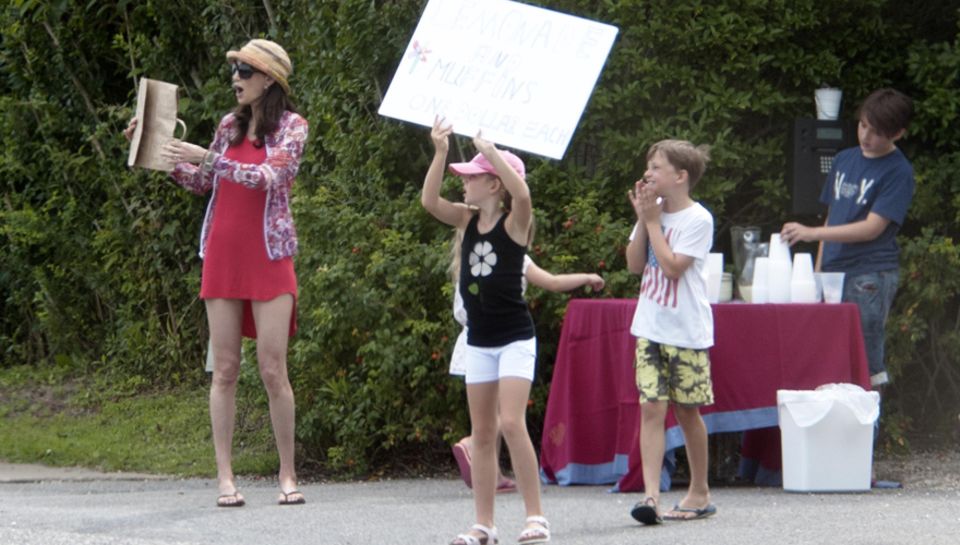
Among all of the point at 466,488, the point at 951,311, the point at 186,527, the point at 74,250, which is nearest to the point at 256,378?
the point at 466,488

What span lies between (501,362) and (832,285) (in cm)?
263

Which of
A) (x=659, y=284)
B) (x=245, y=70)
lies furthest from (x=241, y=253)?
(x=659, y=284)

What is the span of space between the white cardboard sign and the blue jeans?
209cm

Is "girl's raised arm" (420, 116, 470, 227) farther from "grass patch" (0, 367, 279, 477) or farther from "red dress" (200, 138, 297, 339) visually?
"grass patch" (0, 367, 279, 477)

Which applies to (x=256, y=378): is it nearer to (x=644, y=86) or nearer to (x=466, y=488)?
(x=466, y=488)

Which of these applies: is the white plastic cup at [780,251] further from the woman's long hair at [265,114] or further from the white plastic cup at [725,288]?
the woman's long hair at [265,114]

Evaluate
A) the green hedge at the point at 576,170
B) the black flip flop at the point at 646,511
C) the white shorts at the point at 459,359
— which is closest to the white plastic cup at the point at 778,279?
the green hedge at the point at 576,170

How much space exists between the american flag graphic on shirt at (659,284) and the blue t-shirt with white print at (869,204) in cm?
162

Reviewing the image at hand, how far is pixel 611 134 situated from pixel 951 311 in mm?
2313

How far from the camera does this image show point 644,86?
30.5 ft

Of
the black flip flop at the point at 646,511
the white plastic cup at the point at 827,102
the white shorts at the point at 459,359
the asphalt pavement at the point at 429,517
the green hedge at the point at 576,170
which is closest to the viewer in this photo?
the asphalt pavement at the point at 429,517

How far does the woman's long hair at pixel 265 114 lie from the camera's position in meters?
A: 7.45

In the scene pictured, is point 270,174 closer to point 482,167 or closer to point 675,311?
point 482,167

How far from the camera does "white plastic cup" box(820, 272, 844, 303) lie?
8.18 meters
